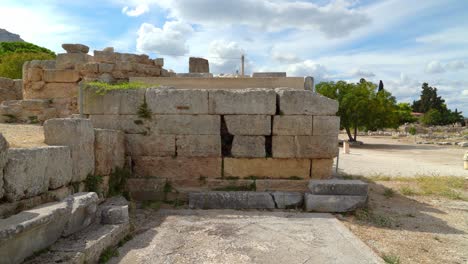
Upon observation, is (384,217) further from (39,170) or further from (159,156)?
(39,170)

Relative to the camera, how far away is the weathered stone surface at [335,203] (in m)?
6.45

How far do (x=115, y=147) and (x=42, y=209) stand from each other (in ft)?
9.12

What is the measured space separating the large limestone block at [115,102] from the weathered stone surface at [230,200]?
2.12 meters

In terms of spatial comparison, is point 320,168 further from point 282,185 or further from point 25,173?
point 25,173

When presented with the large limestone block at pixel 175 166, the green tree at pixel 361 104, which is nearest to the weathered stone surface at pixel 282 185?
the large limestone block at pixel 175 166

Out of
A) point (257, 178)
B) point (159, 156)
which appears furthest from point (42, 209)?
point (257, 178)

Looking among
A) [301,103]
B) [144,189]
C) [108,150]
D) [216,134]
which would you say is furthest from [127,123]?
[301,103]

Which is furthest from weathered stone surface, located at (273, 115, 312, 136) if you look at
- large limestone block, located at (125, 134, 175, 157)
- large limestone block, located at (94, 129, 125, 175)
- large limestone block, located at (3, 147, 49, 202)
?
large limestone block, located at (3, 147, 49, 202)

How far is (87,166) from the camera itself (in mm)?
5379

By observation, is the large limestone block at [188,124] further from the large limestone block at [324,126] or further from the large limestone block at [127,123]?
the large limestone block at [324,126]

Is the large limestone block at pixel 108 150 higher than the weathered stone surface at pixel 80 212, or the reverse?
the large limestone block at pixel 108 150

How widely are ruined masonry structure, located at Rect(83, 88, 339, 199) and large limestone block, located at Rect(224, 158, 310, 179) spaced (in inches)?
0.8

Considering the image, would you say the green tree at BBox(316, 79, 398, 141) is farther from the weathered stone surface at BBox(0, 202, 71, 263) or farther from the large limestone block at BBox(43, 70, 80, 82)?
the weathered stone surface at BBox(0, 202, 71, 263)

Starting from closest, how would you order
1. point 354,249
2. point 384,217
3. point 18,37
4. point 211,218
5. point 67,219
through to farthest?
point 67,219 < point 354,249 < point 211,218 < point 384,217 < point 18,37
